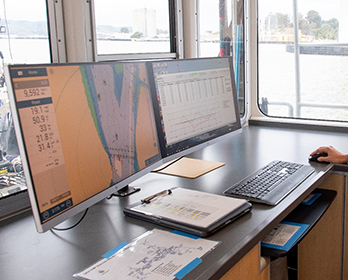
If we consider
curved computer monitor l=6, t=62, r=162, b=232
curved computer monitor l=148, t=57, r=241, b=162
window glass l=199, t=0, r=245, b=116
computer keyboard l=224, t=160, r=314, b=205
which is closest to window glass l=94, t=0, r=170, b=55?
window glass l=199, t=0, r=245, b=116

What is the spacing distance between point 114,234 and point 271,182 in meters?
0.67

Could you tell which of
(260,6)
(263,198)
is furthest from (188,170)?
(260,6)

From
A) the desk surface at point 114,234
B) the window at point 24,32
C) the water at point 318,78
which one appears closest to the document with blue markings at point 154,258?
the desk surface at point 114,234

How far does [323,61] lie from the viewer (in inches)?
478

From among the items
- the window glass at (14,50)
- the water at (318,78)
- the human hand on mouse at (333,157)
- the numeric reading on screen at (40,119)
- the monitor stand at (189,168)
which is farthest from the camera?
the water at (318,78)

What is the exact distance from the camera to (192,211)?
4.02 ft

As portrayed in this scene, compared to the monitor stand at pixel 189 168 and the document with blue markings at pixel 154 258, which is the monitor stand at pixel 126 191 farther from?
the document with blue markings at pixel 154 258

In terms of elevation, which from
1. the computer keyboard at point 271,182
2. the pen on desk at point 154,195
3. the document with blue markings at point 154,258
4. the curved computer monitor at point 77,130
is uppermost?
the curved computer monitor at point 77,130

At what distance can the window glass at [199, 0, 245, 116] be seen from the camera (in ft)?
8.29

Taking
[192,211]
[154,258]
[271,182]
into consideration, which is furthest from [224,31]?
[154,258]

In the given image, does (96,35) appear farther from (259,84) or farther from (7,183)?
(259,84)

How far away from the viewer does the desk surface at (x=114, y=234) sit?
98 centimetres

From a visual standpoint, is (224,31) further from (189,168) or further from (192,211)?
(192,211)

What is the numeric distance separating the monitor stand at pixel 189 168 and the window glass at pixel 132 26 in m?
0.61
